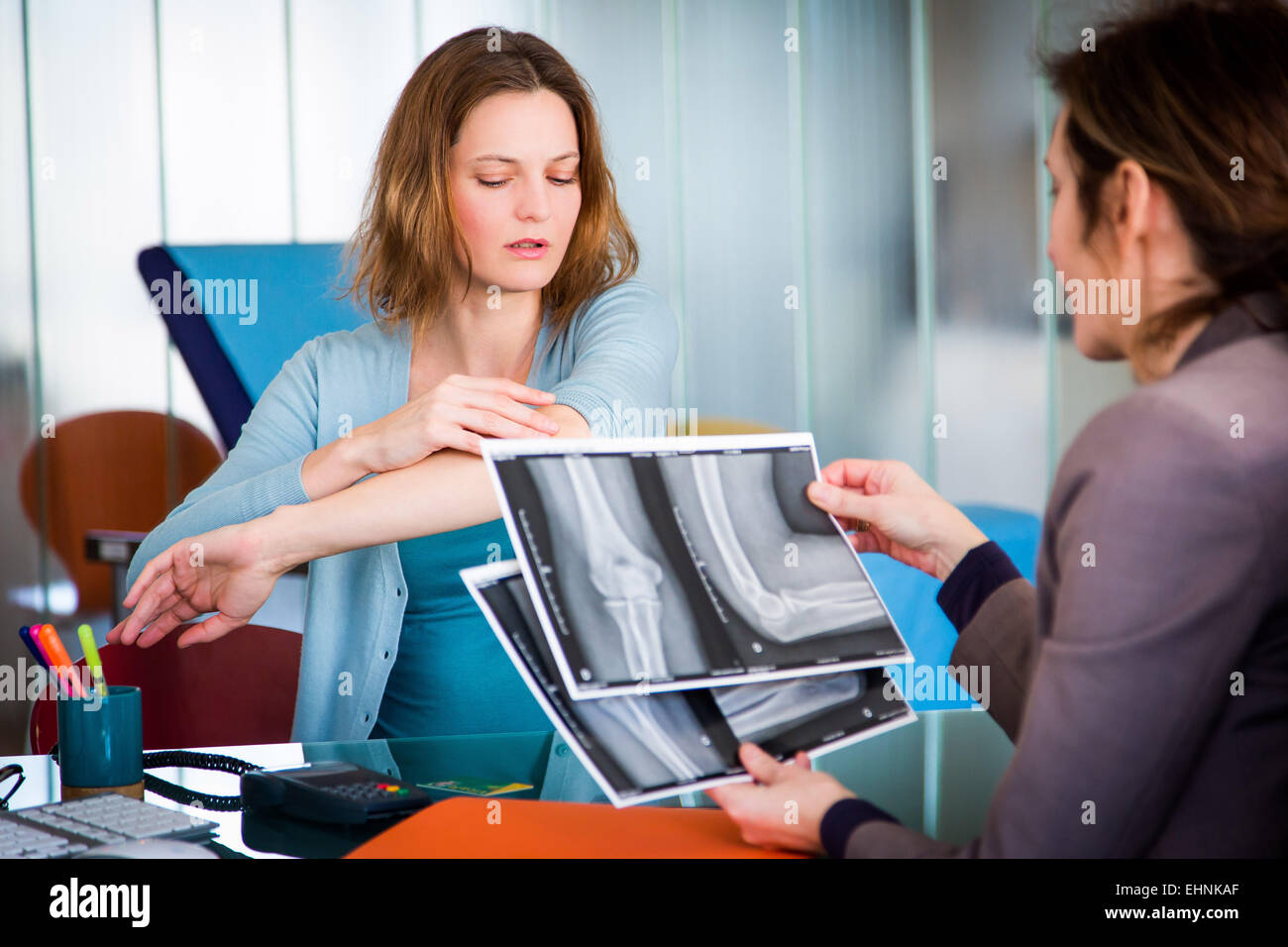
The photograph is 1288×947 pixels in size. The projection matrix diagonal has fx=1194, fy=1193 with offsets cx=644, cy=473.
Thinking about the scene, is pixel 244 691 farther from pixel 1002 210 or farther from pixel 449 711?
pixel 1002 210

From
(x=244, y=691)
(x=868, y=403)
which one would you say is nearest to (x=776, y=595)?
(x=244, y=691)

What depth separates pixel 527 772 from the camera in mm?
975

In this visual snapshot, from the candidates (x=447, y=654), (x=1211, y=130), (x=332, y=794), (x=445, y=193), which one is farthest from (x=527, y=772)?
(x=445, y=193)

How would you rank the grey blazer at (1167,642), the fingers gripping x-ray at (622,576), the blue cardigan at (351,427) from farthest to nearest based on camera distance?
the blue cardigan at (351,427), the fingers gripping x-ray at (622,576), the grey blazer at (1167,642)

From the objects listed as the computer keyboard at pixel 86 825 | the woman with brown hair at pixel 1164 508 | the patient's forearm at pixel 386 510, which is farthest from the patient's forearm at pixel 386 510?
the woman with brown hair at pixel 1164 508

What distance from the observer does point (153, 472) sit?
9.80 feet

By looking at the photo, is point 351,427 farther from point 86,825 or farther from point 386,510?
point 86,825

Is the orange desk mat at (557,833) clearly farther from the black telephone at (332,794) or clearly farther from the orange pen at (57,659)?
the orange pen at (57,659)

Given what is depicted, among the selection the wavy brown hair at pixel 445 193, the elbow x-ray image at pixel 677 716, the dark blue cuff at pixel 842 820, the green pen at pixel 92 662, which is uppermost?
the wavy brown hair at pixel 445 193

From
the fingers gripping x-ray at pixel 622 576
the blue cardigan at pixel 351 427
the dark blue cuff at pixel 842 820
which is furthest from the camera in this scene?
the blue cardigan at pixel 351 427

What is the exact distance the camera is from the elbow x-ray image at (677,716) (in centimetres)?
75

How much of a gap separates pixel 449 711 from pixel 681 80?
2.07 metres

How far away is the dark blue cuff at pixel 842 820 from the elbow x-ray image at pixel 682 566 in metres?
0.12

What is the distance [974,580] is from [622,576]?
0.92 feet
